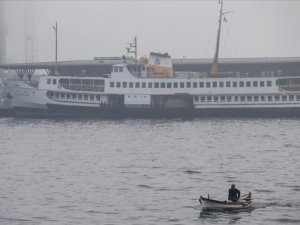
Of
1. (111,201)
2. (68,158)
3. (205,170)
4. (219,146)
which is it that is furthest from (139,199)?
(219,146)

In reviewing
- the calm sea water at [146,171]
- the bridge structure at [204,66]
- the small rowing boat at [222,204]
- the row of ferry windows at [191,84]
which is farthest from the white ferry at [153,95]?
the small rowing boat at [222,204]

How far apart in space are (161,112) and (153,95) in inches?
117

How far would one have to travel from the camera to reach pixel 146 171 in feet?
195

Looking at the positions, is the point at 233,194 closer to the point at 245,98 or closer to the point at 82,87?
the point at 245,98

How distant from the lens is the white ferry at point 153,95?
103 meters

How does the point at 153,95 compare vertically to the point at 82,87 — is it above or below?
below

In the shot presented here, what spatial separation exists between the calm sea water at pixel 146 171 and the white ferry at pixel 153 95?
6.34 metres

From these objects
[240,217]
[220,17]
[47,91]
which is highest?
[220,17]

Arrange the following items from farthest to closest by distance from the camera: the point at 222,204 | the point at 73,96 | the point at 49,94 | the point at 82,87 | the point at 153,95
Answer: the point at 49,94
the point at 82,87
the point at 73,96
the point at 153,95
the point at 222,204

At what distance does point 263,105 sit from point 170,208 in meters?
61.3

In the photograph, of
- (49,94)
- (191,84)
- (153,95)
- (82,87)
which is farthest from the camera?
(49,94)

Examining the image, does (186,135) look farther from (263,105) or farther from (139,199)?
(139,199)

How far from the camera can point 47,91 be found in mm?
108188

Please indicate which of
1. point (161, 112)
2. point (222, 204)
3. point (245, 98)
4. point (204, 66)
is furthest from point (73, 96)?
point (222, 204)
